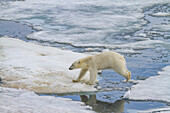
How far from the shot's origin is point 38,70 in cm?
802

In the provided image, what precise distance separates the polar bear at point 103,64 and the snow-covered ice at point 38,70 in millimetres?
298

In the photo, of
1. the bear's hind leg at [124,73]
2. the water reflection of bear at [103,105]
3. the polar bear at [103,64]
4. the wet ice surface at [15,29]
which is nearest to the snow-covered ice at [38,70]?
the polar bear at [103,64]

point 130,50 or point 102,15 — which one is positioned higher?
point 102,15

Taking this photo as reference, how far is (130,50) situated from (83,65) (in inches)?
156

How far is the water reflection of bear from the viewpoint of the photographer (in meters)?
5.98

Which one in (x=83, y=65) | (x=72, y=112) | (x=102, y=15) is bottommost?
(x=72, y=112)

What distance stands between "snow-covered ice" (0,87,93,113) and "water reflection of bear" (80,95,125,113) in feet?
0.58

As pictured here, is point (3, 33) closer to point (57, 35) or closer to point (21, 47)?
point (57, 35)

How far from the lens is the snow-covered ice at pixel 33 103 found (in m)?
5.60

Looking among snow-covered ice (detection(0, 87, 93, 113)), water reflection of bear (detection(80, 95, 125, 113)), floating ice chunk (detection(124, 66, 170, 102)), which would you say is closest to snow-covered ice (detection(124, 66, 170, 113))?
floating ice chunk (detection(124, 66, 170, 102))

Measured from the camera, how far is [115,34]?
13719 millimetres

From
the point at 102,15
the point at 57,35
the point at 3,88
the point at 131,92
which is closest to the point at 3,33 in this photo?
the point at 57,35

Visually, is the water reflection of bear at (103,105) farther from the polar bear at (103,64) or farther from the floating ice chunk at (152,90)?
the polar bear at (103,64)

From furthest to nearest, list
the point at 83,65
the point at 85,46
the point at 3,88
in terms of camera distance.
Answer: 1. the point at 85,46
2. the point at 83,65
3. the point at 3,88
